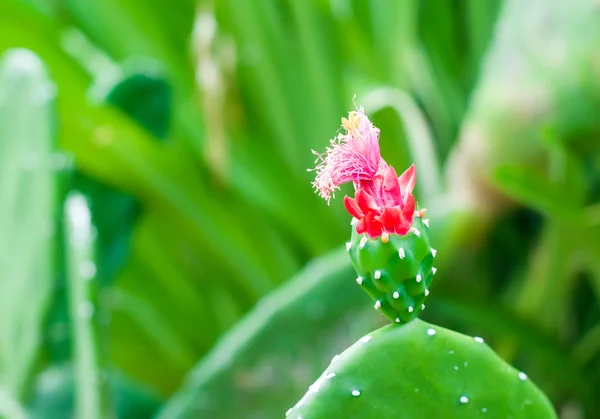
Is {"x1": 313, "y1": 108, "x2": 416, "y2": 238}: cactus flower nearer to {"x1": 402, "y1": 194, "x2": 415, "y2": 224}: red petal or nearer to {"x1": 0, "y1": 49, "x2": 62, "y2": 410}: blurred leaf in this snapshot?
{"x1": 402, "y1": 194, "x2": 415, "y2": 224}: red petal

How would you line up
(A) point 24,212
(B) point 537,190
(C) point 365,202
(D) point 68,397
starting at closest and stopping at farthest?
(C) point 365,202
(B) point 537,190
(A) point 24,212
(D) point 68,397

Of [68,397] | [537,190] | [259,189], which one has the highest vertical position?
[259,189]

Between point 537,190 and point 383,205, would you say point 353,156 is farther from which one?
point 537,190

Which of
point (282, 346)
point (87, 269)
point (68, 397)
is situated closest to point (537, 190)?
point (282, 346)

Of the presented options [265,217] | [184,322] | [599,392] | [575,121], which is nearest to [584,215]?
[575,121]

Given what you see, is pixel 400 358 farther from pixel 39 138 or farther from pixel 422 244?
pixel 39 138

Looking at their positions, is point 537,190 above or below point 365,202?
above

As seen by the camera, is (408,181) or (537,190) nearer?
(408,181)
